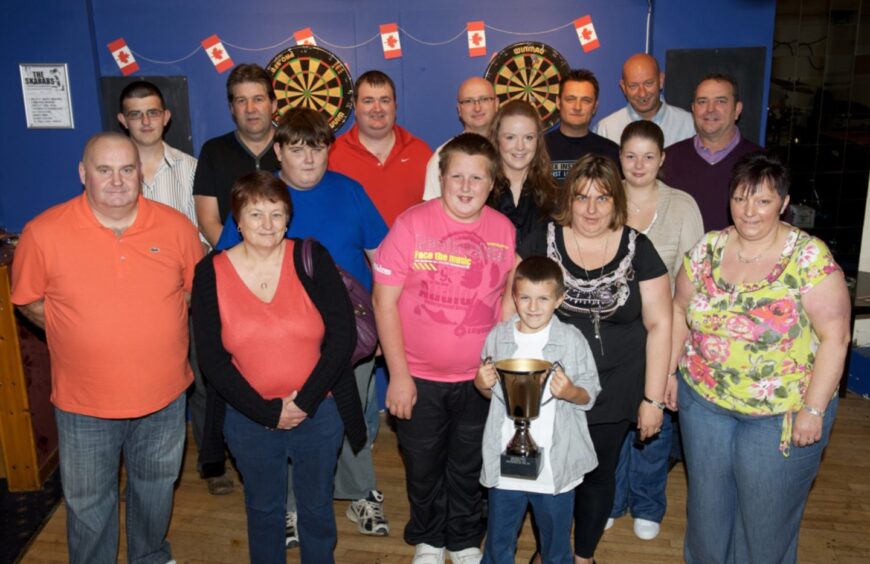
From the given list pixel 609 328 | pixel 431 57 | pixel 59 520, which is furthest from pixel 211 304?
pixel 431 57

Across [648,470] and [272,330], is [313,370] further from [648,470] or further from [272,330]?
[648,470]

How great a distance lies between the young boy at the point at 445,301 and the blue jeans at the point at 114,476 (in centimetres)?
91

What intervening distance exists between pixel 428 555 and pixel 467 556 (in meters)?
0.17

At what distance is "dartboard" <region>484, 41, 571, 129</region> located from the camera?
4488 mm

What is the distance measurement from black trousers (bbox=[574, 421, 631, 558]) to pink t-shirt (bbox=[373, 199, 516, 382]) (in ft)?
1.84

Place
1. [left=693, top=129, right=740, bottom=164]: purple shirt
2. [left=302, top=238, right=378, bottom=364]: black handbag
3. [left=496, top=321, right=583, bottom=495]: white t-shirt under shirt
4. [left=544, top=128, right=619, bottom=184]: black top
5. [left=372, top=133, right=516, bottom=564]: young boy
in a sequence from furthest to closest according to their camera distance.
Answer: [left=544, top=128, right=619, bottom=184]: black top → [left=693, top=129, right=740, bottom=164]: purple shirt → [left=302, top=238, right=378, bottom=364]: black handbag → [left=372, top=133, right=516, bottom=564]: young boy → [left=496, top=321, right=583, bottom=495]: white t-shirt under shirt

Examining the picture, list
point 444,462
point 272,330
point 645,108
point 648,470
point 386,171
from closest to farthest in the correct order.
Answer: point 272,330 → point 444,462 → point 648,470 → point 386,171 → point 645,108

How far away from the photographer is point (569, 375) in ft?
8.37

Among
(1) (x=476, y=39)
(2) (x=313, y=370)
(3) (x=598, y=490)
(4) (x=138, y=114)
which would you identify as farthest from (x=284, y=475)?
(1) (x=476, y=39)

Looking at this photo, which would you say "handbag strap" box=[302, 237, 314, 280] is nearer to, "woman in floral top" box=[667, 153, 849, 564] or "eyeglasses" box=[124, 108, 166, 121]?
"woman in floral top" box=[667, 153, 849, 564]

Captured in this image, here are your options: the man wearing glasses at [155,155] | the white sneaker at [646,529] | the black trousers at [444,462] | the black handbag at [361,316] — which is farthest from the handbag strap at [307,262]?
the white sneaker at [646,529]

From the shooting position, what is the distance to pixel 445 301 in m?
2.80

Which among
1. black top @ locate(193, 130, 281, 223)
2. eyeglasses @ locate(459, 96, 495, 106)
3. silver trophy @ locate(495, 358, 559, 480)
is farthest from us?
eyeglasses @ locate(459, 96, 495, 106)

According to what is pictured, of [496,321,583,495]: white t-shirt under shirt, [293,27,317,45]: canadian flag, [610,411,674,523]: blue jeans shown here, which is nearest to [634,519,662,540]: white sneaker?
[610,411,674,523]: blue jeans
